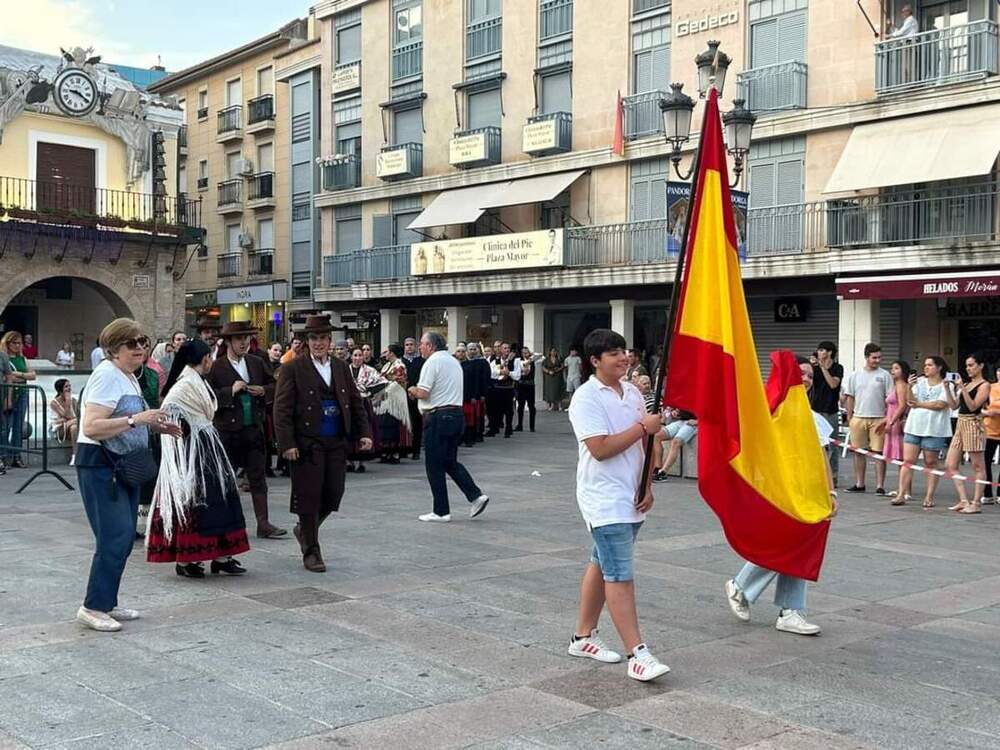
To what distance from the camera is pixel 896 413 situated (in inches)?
524

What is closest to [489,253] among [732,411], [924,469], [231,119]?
[231,119]

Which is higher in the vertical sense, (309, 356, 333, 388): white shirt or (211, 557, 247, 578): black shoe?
(309, 356, 333, 388): white shirt

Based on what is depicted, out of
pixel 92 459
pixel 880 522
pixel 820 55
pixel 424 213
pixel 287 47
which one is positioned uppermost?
pixel 287 47

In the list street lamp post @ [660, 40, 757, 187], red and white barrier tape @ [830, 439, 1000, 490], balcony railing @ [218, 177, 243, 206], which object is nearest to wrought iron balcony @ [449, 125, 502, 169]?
balcony railing @ [218, 177, 243, 206]

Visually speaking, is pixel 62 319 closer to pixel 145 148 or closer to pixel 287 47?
pixel 145 148

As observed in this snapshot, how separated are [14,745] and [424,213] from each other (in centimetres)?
2976

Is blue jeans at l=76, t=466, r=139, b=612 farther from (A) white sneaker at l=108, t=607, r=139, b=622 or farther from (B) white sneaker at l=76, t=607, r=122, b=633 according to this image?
(A) white sneaker at l=108, t=607, r=139, b=622

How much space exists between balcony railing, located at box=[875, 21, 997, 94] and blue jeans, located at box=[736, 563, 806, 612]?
18376mm

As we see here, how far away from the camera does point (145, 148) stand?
30.5 m

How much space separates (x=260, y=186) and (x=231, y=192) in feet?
6.19

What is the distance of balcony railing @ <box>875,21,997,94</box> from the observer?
21750 mm

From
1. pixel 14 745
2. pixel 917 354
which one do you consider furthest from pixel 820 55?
pixel 14 745

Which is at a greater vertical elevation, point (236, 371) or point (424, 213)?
point (424, 213)

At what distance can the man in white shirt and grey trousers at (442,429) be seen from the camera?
1067 centimetres
